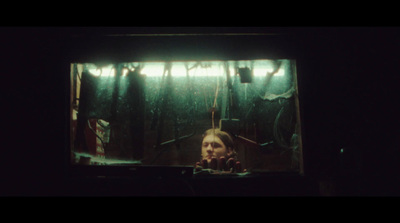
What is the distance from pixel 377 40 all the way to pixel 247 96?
207 centimetres

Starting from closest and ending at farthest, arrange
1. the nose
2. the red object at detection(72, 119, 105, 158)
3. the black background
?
the black background → the red object at detection(72, 119, 105, 158) → the nose

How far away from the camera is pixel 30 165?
11.5 ft

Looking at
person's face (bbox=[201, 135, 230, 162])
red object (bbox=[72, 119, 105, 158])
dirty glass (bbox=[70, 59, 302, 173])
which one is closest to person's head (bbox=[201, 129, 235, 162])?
person's face (bbox=[201, 135, 230, 162])

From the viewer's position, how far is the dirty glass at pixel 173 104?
12.6ft

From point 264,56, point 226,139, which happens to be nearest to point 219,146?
point 226,139

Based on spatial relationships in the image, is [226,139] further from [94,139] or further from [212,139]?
[94,139]

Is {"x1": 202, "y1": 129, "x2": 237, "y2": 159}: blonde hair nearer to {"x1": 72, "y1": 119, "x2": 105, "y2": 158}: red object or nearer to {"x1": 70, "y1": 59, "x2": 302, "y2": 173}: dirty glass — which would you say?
{"x1": 70, "y1": 59, "x2": 302, "y2": 173}: dirty glass

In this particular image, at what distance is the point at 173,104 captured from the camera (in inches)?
165

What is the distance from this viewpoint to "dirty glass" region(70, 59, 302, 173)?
12.6ft

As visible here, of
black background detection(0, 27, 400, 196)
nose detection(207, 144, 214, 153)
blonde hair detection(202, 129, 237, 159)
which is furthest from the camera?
nose detection(207, 144, 214, 153)

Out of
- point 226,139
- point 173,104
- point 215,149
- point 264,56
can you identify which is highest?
point 264,56

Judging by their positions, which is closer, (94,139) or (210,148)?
(94,139)

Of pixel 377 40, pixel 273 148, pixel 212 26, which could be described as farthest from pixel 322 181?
pixel 212 26

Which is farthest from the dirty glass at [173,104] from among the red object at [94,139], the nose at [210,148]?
the nose at [210,148]
